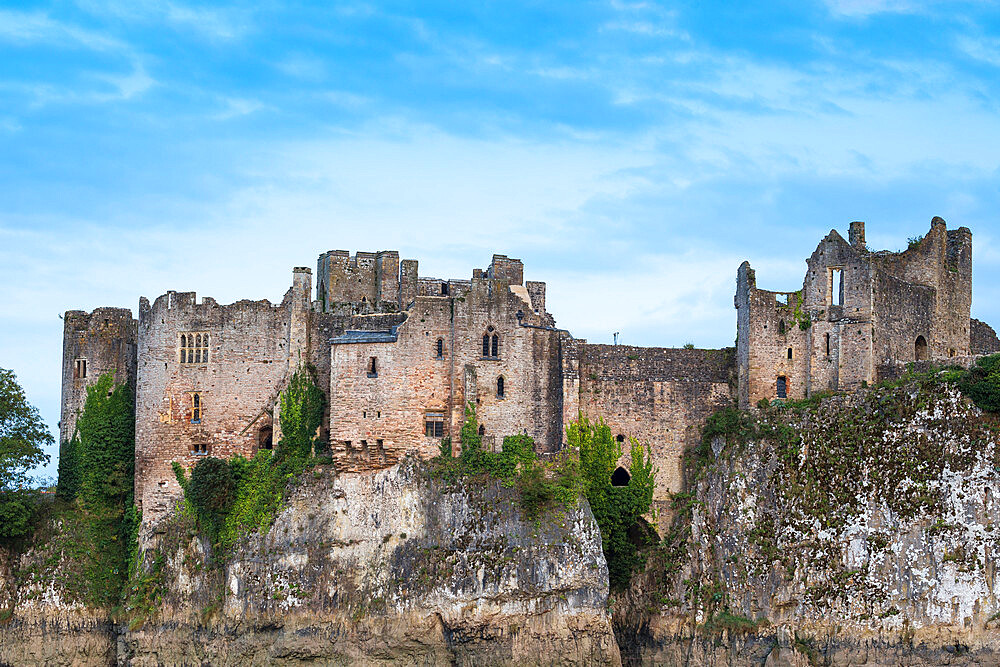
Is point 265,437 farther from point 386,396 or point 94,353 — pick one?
point 94,353

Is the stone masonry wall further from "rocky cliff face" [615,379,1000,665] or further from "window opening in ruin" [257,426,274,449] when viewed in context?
"rocky cliff face" [615,379,1000,665]

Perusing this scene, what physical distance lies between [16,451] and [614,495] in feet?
87.3

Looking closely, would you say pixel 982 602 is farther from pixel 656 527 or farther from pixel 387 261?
pixel 387 261

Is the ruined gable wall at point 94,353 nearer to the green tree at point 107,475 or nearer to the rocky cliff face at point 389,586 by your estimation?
the green tree at point 107,475

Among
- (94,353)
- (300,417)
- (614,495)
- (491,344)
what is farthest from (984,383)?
(94,353)

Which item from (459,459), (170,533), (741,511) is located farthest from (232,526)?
(741,511)

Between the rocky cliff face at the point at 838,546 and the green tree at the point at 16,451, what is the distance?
26641mm

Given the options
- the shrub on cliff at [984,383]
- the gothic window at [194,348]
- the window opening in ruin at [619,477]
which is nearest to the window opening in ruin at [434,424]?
the window opening in ruin at [619,477]

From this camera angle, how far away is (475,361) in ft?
219

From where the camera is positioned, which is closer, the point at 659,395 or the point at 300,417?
the point at 300,417

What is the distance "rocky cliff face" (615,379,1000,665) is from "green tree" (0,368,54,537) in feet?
87.4

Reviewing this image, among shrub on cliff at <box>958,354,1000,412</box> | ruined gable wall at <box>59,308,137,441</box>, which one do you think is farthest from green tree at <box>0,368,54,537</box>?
shrub on cliff at <box>958,354,1000,412</box>

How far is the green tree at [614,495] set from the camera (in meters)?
66.9

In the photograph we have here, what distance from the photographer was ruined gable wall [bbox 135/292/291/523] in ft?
225
